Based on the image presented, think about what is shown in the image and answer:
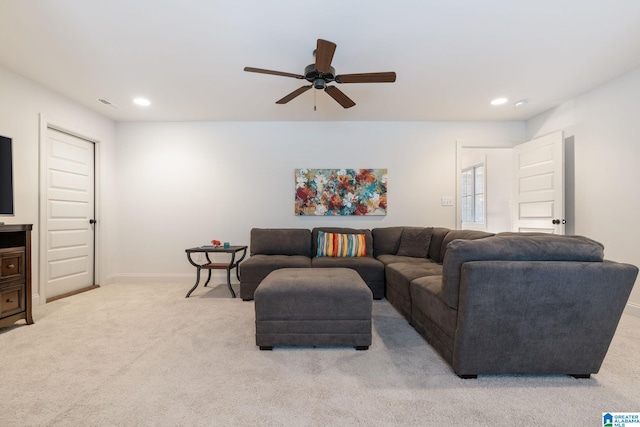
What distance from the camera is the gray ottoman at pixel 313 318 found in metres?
2.10

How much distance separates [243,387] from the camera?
1.65 metres

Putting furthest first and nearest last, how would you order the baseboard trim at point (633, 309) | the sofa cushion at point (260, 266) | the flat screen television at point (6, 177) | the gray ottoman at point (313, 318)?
the sofa cushion at point (260, 266) < the baseboard trim at point (633, 309) < the flat screen television at point (6, 177) < the gray ottoman at point (313, 318)

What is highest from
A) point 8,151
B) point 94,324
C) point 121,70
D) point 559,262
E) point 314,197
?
point 121,70

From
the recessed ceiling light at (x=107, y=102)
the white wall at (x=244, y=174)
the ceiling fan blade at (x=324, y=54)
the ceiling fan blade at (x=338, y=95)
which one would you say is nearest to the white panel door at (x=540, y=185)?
the white wall at (x=244, y=174)

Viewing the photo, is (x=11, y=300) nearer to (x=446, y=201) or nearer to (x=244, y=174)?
(x=244, y=174)

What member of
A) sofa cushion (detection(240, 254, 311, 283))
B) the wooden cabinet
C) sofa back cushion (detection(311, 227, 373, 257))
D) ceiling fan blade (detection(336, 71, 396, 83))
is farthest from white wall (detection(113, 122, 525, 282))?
ceiling fan blade (detection(336, 71, 396, 83))

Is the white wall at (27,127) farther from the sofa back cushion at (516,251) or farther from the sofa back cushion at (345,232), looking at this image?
the sofa back cushion at (516,251)

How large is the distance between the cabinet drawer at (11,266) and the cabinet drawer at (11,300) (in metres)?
0.09

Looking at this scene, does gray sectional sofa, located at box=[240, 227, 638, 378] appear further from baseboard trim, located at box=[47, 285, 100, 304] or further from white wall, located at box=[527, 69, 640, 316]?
baseboard trim, located at box=[47, 285, 100, 304]

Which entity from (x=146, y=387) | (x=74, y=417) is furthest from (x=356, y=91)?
(x=74, y=417)

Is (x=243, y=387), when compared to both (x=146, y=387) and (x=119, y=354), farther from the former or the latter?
(x=119, y=354)

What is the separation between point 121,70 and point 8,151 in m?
1.37

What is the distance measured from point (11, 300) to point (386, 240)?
4.00 meters

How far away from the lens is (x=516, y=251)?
1.64 metres
